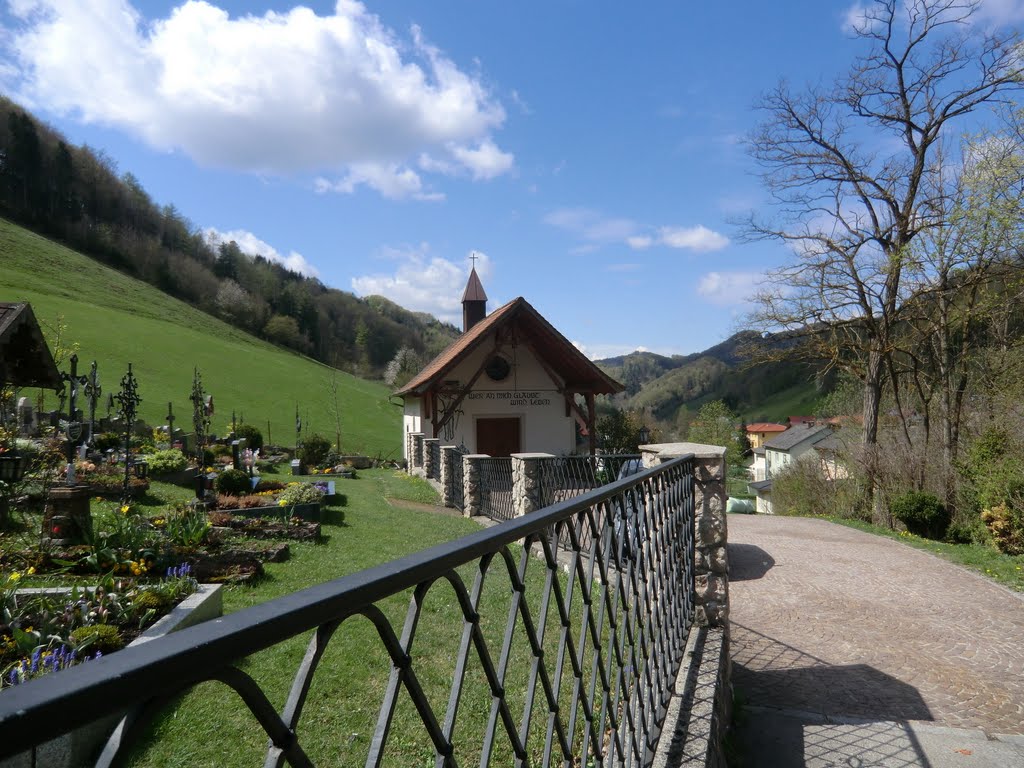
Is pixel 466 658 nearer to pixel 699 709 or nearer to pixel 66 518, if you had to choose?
pixel 699 709

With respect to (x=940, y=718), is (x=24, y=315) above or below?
above

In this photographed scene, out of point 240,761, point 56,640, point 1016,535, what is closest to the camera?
point 240,761

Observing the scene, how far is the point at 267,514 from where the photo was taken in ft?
30.0

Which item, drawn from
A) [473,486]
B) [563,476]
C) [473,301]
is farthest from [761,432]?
[563,476]

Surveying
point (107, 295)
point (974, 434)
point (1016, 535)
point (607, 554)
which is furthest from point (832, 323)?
point (107, 295)

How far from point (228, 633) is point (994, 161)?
16439mm

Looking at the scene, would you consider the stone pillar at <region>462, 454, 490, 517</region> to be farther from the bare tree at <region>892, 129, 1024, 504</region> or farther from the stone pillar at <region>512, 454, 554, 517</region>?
Result: the bare tree at <region>892, 129, 1024, 504</region>

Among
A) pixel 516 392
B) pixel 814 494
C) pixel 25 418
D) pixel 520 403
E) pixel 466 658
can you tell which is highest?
pixel 516 392

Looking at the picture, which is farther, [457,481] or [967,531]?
[457,481]

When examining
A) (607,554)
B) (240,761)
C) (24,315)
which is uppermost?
(24,315)

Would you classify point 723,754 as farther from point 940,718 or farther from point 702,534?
point 940,718

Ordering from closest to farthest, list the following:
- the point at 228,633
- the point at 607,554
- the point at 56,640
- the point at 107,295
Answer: the point at 228,633 < the point at 607,554 < the point at 56,640 < the point at 107,295

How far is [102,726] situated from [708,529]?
420 cm

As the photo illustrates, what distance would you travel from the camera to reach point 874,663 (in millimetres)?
5723
